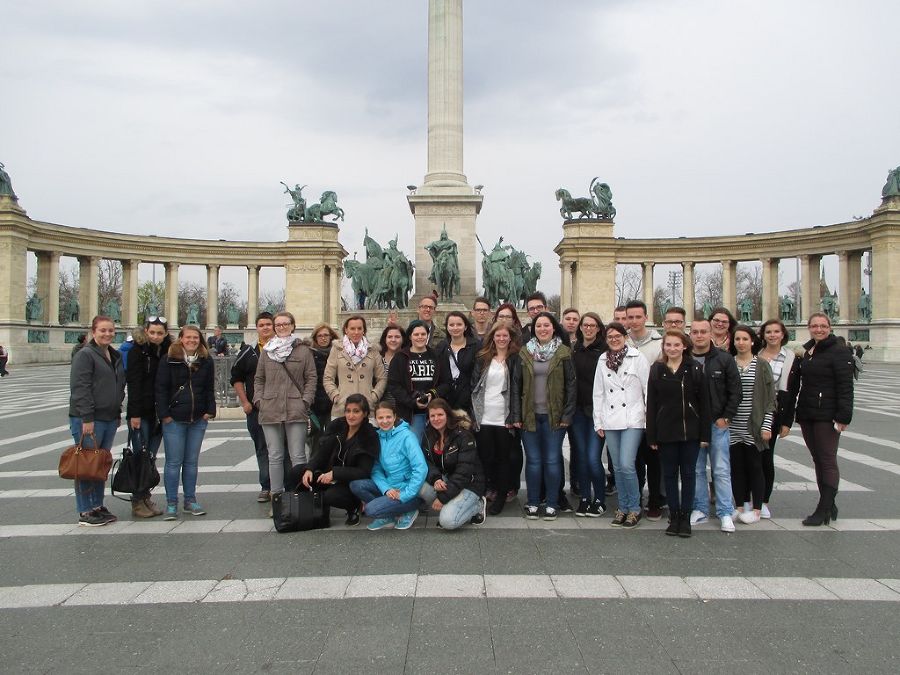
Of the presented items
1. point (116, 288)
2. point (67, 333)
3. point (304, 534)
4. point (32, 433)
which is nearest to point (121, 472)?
point (304, 534)

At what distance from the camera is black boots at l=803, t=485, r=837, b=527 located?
6629mm

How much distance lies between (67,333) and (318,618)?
5251 centimetres

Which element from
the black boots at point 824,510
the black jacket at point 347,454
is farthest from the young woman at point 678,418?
the black jacket at point 347,454

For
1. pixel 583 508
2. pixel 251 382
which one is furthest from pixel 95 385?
pixel 583 508

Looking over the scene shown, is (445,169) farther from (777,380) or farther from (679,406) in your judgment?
(679,406)

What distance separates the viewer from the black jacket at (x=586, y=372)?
23.0ft

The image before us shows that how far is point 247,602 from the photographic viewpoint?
4668 mm

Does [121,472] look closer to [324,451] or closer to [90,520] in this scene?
[90,520]

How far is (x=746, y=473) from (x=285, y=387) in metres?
4.91

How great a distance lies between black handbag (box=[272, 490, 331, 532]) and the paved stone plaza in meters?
0.13

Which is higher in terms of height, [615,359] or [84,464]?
[615,359]

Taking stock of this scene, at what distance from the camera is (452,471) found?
22.0 feet

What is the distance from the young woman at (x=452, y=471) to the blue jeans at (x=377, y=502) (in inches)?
6.7

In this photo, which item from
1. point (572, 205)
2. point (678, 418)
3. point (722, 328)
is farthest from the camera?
point (572, 205)
